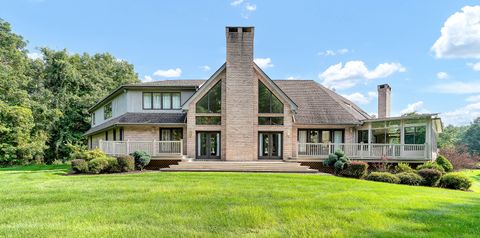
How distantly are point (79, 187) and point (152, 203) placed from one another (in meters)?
4.29

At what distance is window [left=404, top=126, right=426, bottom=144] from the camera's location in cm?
2117

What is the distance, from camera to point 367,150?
2016 centimetres

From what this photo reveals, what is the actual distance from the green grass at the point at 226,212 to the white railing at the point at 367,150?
29.9ft

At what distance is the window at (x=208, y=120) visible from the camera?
2059 cm

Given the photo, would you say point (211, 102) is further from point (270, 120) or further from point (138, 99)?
point (138, 99)

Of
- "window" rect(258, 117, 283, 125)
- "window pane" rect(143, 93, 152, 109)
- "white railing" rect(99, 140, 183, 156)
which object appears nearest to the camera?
"white railing" rect(99, 140, 183, 156)

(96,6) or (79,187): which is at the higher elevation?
(96,6)

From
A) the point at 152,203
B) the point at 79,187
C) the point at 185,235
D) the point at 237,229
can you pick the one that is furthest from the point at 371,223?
the point at 79,187

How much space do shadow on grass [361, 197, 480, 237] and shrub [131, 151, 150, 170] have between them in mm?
14197

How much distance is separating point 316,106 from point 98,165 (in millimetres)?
15049

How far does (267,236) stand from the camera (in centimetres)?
611

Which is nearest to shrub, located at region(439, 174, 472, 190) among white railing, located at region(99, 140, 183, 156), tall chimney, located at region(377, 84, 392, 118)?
tall chimney, located at region(377, 84, 392, 118)

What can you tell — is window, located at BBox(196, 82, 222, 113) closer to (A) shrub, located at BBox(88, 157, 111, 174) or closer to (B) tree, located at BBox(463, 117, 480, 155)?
(A) shrub, located at BBox(88, 157, 111, 174)

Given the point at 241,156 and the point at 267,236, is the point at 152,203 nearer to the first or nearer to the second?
the point at 267,236
